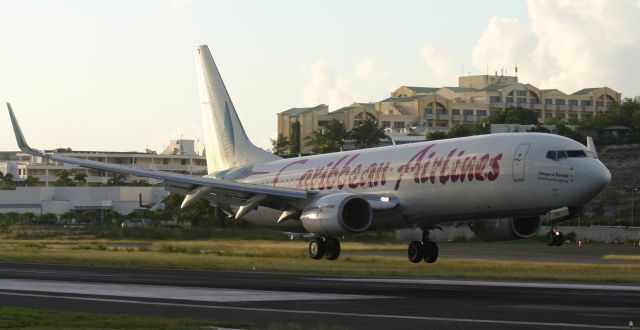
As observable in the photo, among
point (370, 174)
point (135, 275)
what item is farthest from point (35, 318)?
point (370, 174)

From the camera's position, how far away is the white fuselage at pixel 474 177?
41406 mm

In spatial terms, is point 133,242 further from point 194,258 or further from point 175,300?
point 175,300

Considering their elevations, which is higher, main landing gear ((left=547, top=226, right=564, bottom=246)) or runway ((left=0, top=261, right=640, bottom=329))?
main landing gear ((left=547, top=226, right=564, bottom=246))

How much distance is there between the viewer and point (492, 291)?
36812 millimetres

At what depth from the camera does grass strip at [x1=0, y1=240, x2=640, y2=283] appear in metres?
50.2

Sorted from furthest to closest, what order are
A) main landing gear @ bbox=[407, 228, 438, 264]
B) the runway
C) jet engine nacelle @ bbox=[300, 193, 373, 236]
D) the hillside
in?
the hillside < main landing gear @ bbox=[407, 228, 438, 264] < jet engine nacelle @ bbox=[300, 193, 373, 236] < the runway

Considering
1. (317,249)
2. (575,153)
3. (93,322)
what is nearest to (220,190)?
(317,249)

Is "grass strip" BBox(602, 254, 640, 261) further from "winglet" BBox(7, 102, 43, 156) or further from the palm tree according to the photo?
the palm tree

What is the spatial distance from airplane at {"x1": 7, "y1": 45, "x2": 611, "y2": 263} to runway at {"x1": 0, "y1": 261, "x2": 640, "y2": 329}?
257 cm

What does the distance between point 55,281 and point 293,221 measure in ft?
41.1

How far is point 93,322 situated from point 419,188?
21736mm

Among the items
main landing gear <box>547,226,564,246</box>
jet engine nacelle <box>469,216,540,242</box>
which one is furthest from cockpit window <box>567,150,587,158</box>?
jet engine nacelle <box>469,216,540,242</box>

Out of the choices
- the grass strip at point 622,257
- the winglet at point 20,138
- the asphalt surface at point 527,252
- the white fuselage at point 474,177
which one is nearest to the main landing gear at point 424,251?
the white fuselage at point 474,177

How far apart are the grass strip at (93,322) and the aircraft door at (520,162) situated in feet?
61.9
